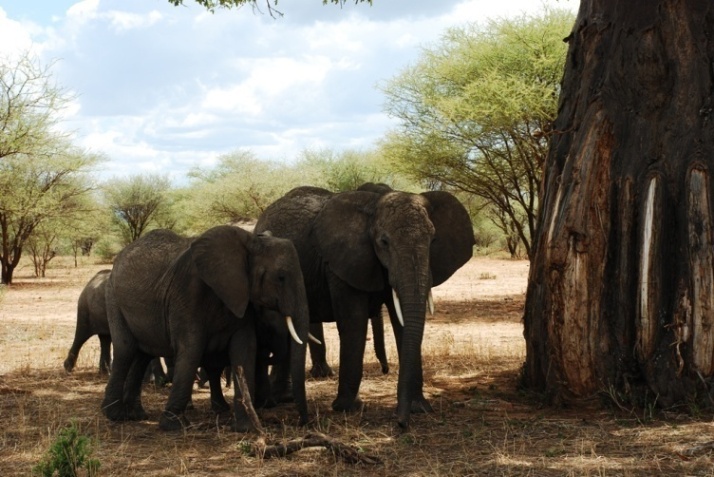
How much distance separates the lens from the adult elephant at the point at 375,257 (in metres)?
7.73

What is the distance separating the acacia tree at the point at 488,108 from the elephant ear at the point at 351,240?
13.8m

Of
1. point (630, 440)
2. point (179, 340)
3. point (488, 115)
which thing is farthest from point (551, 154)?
point (488, 115)

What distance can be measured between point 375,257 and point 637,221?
2381 mm

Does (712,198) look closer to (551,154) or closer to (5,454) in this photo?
(551,154)

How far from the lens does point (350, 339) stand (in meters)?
8.38

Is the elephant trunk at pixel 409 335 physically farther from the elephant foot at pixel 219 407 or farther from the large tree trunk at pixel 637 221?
the elephant foot at pixel 219 407

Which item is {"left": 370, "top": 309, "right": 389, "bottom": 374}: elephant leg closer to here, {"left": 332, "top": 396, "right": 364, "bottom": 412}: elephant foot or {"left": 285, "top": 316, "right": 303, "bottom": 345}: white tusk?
{"left": 332, "top": 396, "right": 364, "bottom": 412}: elephant foot

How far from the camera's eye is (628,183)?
8156 mm

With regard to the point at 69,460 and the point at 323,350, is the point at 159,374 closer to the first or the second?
the point at 323,350

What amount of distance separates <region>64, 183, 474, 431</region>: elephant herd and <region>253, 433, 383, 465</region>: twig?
2.77 feet

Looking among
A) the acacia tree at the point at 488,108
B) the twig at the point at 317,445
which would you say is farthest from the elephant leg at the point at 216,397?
the acacia tree at the point at 488,108

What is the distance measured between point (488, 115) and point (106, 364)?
49.0ft

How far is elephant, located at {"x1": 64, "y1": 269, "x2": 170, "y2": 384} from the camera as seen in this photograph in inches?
421

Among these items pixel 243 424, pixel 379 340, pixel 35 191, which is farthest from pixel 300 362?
pixel 35 191
